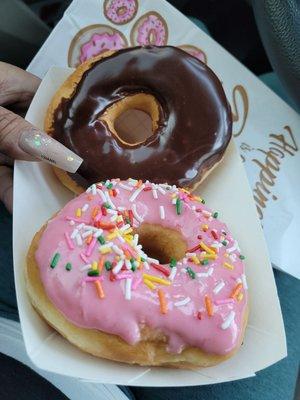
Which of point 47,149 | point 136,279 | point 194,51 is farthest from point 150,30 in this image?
point 136,279

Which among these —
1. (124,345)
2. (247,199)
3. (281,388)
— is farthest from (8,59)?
(281,388)

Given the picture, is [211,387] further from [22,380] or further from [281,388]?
[22,380]

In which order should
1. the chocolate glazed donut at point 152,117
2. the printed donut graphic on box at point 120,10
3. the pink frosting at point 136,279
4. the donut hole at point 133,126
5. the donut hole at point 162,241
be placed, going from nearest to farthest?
the pink frosting at point 136,279, the donut hole at point 162,241, the chocolate glazed donut at point 152,117, the donut hole at point 133,126, the printed donut graphic on box at point 120,10

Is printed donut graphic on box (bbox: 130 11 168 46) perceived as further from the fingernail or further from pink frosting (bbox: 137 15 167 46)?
the fingernail

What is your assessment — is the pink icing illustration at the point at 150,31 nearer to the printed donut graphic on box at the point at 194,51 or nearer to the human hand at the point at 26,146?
the printed donut graphic on box at the point at 194,51

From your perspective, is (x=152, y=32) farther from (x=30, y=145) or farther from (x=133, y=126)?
(x=30, y=145)

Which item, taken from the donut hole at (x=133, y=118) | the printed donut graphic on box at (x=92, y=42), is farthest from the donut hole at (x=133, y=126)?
the printed donut graphic on box at (x=92, y=42)

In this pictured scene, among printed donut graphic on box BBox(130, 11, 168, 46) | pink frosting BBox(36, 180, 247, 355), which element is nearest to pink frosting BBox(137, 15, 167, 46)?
printed donut graphic on box BBox(130, 11, 168, 46)
